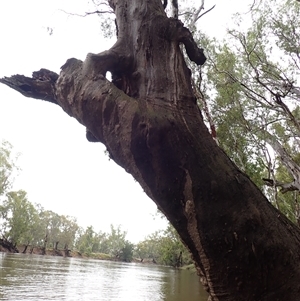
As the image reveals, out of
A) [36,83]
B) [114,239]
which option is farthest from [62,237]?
[36,83]

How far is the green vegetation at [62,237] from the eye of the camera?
41.3 meters

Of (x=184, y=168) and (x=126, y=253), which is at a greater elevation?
(x=126, y=253)

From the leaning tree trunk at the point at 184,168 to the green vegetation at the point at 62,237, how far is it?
23.2 meters

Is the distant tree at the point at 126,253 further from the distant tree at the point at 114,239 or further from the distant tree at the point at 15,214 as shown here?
the distant tree at the point at 15,214

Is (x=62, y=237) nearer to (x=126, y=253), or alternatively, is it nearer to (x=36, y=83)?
(x=126, y=253)

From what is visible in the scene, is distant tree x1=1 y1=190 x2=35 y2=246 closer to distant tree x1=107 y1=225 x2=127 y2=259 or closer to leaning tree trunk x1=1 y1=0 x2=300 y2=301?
distant tree x1=107 y1=225 x2=127 y2=259

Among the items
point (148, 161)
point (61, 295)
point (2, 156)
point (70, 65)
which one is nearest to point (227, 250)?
point (148, 161)

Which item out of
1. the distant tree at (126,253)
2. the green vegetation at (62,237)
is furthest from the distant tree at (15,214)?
the distant tree at (126,253)

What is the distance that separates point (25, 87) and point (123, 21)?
1006 mm

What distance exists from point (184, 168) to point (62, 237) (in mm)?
76132

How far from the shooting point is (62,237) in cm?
7188

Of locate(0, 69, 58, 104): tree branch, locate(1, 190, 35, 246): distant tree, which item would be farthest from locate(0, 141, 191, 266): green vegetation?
locate(0, 69, 58, 104): tree branch

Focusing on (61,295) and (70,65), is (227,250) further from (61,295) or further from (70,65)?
(61,295)

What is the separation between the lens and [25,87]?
2.42m
